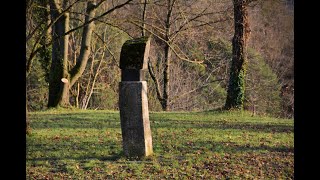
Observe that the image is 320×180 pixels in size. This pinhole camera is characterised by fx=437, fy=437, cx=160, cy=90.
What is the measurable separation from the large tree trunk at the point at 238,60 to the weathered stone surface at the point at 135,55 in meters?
9.69

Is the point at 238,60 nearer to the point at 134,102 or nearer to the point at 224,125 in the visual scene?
the point at 224,125

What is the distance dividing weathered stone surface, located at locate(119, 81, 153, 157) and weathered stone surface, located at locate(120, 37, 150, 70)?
38cm

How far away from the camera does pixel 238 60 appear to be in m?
18.6

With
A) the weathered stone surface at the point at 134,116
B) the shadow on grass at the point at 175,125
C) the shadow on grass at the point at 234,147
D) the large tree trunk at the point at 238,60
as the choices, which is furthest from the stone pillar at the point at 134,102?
the large tree trunk at the point at 238,60

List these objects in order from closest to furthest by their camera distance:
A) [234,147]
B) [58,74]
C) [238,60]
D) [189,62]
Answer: [234,147], [238,60], [58,74], [189,62]

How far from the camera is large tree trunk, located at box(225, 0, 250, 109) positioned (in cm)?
1842

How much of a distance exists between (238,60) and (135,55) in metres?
10.0

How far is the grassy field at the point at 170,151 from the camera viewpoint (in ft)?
27.9

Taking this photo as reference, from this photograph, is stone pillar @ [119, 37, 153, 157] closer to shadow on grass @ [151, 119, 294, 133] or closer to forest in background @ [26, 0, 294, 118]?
shadow on grass @ [151, 119, 294, 133]

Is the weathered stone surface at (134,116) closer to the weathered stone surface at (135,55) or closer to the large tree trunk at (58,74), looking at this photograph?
the weathered stone surface at (135,55)

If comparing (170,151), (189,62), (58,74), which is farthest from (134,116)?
(189,62)

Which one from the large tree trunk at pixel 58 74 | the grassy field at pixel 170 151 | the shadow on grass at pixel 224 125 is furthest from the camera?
the large tree trunk at pixel 58 74

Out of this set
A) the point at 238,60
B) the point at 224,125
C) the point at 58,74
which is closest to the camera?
the point at 224,125

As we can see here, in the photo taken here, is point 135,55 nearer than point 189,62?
Yes
